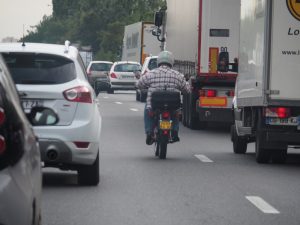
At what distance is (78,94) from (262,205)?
2272mm

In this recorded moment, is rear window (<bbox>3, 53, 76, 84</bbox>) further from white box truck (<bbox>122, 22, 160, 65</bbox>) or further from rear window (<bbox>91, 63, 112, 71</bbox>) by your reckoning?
rear window (<bbox>91, 63, 112, 71</bbox>)

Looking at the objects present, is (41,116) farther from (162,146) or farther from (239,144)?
(239,144)

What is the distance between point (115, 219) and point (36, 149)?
150 inches

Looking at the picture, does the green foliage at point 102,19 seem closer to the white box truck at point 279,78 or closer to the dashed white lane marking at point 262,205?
the white box truck at point 279,78

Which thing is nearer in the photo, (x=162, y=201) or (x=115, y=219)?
(x=115, y=219)

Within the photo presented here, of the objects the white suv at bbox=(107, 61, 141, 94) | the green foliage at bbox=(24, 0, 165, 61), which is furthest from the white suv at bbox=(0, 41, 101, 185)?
the green foliage at bbox=(24, 0, 165, 61)

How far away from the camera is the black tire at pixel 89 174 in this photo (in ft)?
40.6

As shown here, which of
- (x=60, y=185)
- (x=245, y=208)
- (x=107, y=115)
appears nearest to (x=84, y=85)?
(x=60, y=185)

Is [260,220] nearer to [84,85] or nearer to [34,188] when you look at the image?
[84,85]

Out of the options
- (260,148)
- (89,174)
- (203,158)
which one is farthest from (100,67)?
(89,174)

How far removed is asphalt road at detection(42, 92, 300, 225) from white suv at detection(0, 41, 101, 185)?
42cm

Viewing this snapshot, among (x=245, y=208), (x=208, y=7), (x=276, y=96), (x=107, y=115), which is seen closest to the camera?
(x=245, y=208)

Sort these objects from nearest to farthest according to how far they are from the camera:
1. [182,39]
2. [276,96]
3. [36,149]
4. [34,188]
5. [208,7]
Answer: [34,188] < [36,149] < [276,96] < [208,7] < [182,39]

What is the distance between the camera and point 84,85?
39.8 ft
